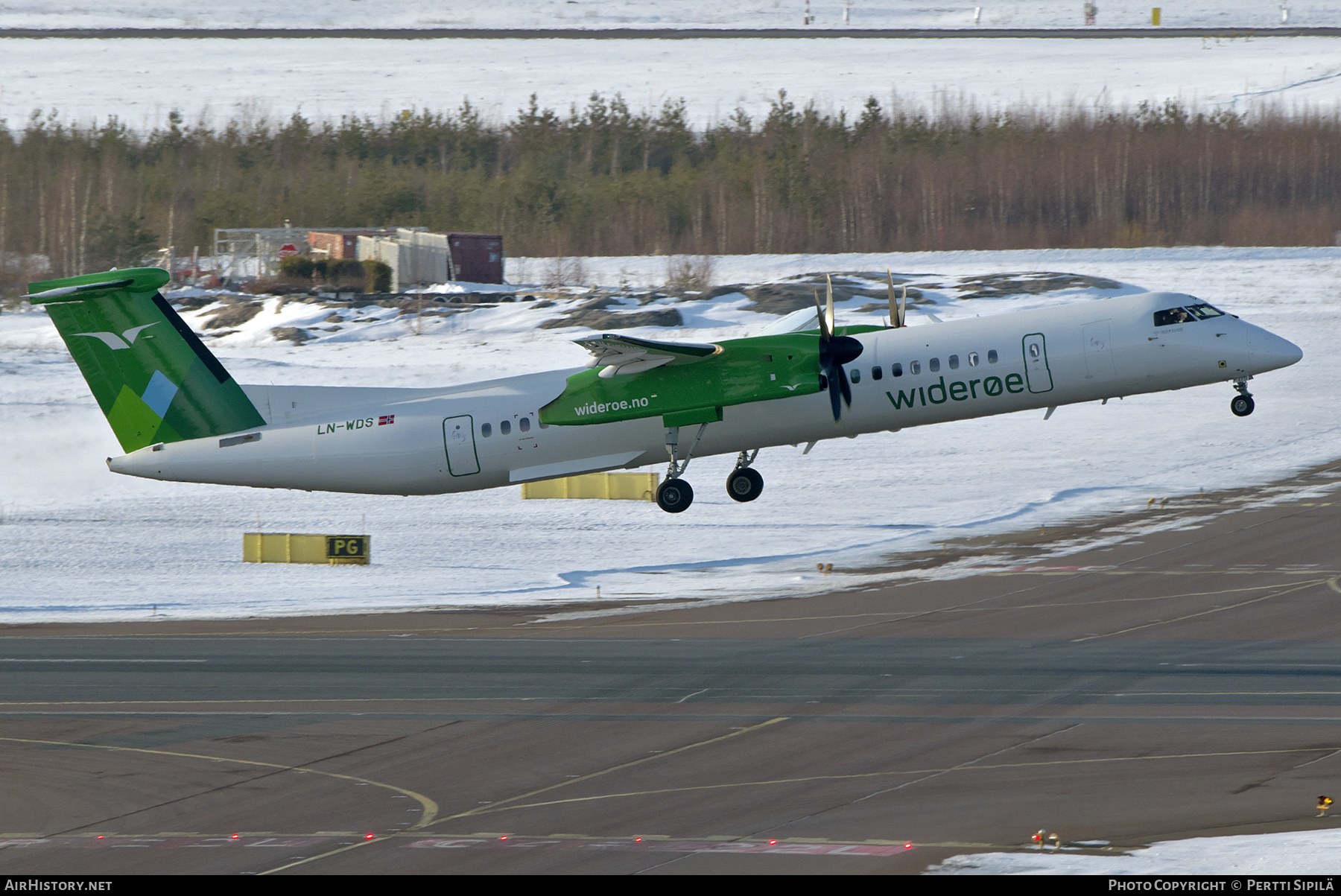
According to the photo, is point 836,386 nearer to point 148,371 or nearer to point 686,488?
point 686,488

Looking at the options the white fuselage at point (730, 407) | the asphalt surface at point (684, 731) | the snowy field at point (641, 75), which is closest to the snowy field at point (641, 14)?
the snowy field at point (641, 75)

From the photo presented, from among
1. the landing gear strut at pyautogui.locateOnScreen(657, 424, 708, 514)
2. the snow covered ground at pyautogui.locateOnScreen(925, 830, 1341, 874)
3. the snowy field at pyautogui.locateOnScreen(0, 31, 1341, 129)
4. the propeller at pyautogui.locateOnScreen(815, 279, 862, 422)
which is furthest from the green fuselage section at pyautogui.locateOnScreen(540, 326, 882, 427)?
the snowy field at pyautogui.locateOnScreen(0, 31, 1341, 129)

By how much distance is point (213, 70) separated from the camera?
11144 cm

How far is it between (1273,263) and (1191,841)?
63592 mm

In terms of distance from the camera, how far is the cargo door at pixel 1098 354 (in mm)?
31297

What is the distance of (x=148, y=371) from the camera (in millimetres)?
33969

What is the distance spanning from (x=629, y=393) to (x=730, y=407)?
2303 mm

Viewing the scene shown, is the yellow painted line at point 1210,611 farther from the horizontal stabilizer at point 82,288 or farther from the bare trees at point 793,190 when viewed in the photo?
the bare trees at point 793,190

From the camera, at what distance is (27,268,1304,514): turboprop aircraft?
1231 inches

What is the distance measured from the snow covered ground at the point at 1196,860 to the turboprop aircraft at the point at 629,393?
39.6 feet

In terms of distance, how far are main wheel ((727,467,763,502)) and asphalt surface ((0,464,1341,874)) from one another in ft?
12.7

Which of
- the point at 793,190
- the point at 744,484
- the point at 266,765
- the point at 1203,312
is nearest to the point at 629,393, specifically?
the point at 744,484
